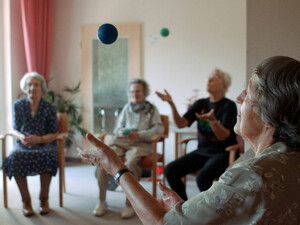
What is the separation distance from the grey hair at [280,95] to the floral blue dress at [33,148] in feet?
8.04

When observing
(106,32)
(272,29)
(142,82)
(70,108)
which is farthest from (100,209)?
(70,108)

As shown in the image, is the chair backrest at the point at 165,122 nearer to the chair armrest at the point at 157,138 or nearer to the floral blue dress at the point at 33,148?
the chair armrest at the point at 157,138

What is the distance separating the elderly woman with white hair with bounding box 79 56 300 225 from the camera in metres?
0.89

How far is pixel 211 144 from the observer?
118 inches

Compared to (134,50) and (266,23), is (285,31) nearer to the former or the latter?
(266,23)

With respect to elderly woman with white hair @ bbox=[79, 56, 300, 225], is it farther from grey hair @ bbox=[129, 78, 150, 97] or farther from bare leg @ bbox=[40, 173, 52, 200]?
grey hair @ bbox=[129, 78, 150, 97]

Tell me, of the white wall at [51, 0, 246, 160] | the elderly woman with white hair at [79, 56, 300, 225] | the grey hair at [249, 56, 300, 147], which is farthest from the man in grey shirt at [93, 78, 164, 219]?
the grey hair at [249, 56, 300, 147]

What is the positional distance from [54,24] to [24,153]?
9.50 ft

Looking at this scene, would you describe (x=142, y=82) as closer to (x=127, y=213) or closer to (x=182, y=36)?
→ (x=127, y=213)

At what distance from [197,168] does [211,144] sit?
9.5 inches

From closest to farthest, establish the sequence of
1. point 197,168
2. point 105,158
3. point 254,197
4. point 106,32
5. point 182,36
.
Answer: point 254,197 < point 105,158 < point 106,32 < point 197,168 < point 182,36

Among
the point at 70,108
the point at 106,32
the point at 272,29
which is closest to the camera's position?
the point at 106,32

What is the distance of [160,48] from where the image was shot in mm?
4930

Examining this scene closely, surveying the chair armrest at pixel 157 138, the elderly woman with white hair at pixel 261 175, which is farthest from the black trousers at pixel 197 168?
the elderly woman with white hair at pixel 261 175
